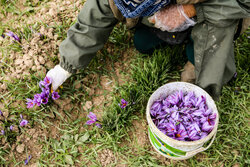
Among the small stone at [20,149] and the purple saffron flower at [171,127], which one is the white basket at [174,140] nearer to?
the purple saffron flower at [171,127]

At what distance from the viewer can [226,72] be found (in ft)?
6.38

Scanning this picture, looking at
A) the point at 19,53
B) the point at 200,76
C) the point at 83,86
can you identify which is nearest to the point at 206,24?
the point at 200,76

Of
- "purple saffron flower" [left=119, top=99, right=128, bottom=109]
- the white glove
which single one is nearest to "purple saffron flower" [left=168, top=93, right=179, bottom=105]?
"purple saffron flower" [left=119, top=99, right=128, bottom=109]

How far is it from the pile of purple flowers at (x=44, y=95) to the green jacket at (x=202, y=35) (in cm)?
20

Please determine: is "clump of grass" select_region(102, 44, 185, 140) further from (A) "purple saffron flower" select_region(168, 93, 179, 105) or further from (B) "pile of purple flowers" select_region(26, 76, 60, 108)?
(B) "pile of purple flowers" select_region(26, 76, 60, 108)

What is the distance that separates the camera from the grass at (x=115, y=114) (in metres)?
2.03

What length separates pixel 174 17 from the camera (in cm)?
174

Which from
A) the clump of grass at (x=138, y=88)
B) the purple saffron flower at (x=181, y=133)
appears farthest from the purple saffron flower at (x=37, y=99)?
the purple saffron flower at (x=181, y=133)

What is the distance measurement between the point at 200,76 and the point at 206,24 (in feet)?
1.38

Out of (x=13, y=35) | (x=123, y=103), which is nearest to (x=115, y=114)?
(x=123, y=103)

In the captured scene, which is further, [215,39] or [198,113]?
[198,113]

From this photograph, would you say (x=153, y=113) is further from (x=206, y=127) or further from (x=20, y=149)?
(x=20, y=149)

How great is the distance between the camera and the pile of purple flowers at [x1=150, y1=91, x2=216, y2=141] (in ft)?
5.82

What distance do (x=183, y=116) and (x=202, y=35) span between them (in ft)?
2.06
